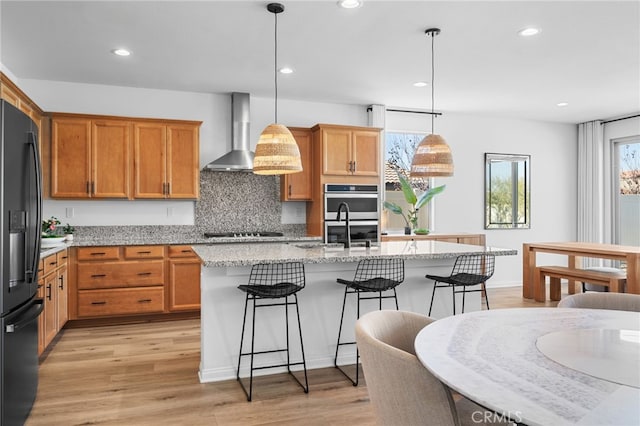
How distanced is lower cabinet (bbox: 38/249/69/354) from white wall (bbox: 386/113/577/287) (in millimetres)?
4569

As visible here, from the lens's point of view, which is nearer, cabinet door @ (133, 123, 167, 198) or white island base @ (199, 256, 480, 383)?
white island base @ (199, 256, 480, 383)

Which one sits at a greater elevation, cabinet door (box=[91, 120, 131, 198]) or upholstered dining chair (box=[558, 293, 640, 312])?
cabinet door (box=[91, 120, 131, 198])

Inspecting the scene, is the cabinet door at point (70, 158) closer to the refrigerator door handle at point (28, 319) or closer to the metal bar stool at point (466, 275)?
the refrigerator door handle at point (28, 319)

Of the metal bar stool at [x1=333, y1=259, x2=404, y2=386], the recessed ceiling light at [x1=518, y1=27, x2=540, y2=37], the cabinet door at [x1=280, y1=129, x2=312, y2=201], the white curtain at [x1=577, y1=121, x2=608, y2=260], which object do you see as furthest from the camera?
the white curtain at [x1=577, y1=121, x2=608, y2=260]

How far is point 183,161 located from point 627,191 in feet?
21.9

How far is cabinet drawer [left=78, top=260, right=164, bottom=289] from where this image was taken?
16.2 ft

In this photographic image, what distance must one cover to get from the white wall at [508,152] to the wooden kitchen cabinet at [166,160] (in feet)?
9.51

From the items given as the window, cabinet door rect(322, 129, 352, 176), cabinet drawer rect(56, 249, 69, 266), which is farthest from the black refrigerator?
the window

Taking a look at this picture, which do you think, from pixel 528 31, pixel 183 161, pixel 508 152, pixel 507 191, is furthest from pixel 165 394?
pixel 508 152

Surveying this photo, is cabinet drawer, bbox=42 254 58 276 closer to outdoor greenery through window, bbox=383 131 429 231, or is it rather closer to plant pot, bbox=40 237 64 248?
plant pot, bbox=40 237 64 248

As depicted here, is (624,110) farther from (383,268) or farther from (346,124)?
(383,268)

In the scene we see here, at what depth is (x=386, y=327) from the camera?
188cm

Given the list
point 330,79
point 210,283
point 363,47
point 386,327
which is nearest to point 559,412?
point 386,327

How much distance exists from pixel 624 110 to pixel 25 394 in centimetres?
779
